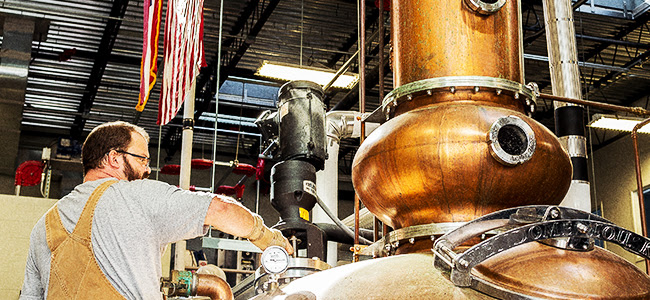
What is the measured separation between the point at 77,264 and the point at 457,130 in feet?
4.35

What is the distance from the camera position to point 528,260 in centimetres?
211

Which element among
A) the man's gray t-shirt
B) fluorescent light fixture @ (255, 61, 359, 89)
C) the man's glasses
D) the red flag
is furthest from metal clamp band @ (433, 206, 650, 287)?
fluorescent light fixture @ (255, 61, 359, 89)

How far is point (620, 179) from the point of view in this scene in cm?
1905

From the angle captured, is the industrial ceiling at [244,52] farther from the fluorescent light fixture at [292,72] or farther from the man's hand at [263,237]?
the man's hand at [263,237]

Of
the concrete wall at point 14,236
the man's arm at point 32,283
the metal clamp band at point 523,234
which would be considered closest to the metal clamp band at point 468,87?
the metal clamp band at point 523,234

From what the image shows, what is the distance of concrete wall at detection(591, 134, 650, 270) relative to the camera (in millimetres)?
18047

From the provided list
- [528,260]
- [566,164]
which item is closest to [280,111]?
[566,164]

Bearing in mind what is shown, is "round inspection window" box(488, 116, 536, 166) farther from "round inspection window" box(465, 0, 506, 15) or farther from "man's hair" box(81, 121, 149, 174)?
"man's hair" box(81, 121, 149, 174)

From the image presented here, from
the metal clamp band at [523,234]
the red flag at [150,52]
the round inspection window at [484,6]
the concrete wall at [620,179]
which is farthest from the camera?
the concrete wall at [620,179]

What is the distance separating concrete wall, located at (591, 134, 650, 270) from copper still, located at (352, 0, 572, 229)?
52.6 ft

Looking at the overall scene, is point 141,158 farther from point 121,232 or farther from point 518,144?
point 518,144

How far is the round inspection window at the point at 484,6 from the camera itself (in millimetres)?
2754

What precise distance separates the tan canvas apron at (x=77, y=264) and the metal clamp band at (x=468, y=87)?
3.81 feet

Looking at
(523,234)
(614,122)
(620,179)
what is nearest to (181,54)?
(523,234)
